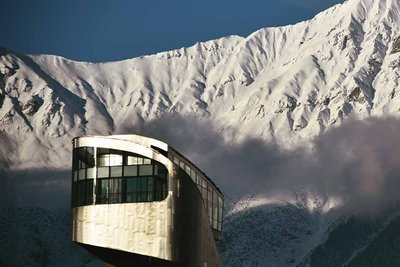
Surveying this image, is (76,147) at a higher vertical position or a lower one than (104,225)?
higher

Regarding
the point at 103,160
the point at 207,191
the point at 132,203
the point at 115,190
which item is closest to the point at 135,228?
the point at 132,203

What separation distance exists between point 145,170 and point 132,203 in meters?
2.77

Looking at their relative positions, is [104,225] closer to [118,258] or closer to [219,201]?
[118,258]

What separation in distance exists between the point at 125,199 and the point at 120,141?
4464mm

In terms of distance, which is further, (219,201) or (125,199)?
(219,201)

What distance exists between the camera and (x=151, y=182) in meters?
108

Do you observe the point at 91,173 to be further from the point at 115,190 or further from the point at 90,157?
the point at 115,190

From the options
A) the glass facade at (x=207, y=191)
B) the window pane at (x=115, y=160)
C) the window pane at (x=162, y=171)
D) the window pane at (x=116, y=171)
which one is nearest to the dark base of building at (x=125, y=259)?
the window pane at (x=116, y=171)

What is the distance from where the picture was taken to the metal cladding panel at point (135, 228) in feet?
349

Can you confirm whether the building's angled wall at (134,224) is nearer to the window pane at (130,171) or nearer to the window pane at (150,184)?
the window pane at (150,184)

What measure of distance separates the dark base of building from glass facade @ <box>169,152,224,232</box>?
7.84 metres

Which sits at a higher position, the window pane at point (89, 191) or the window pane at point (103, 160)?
the window pane at point (103, 160)

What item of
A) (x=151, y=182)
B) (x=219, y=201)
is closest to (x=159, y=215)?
(x=151, y=182)

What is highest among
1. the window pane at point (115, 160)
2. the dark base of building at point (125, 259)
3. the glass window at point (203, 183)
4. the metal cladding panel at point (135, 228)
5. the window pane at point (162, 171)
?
the glass window at point (203, 183)
